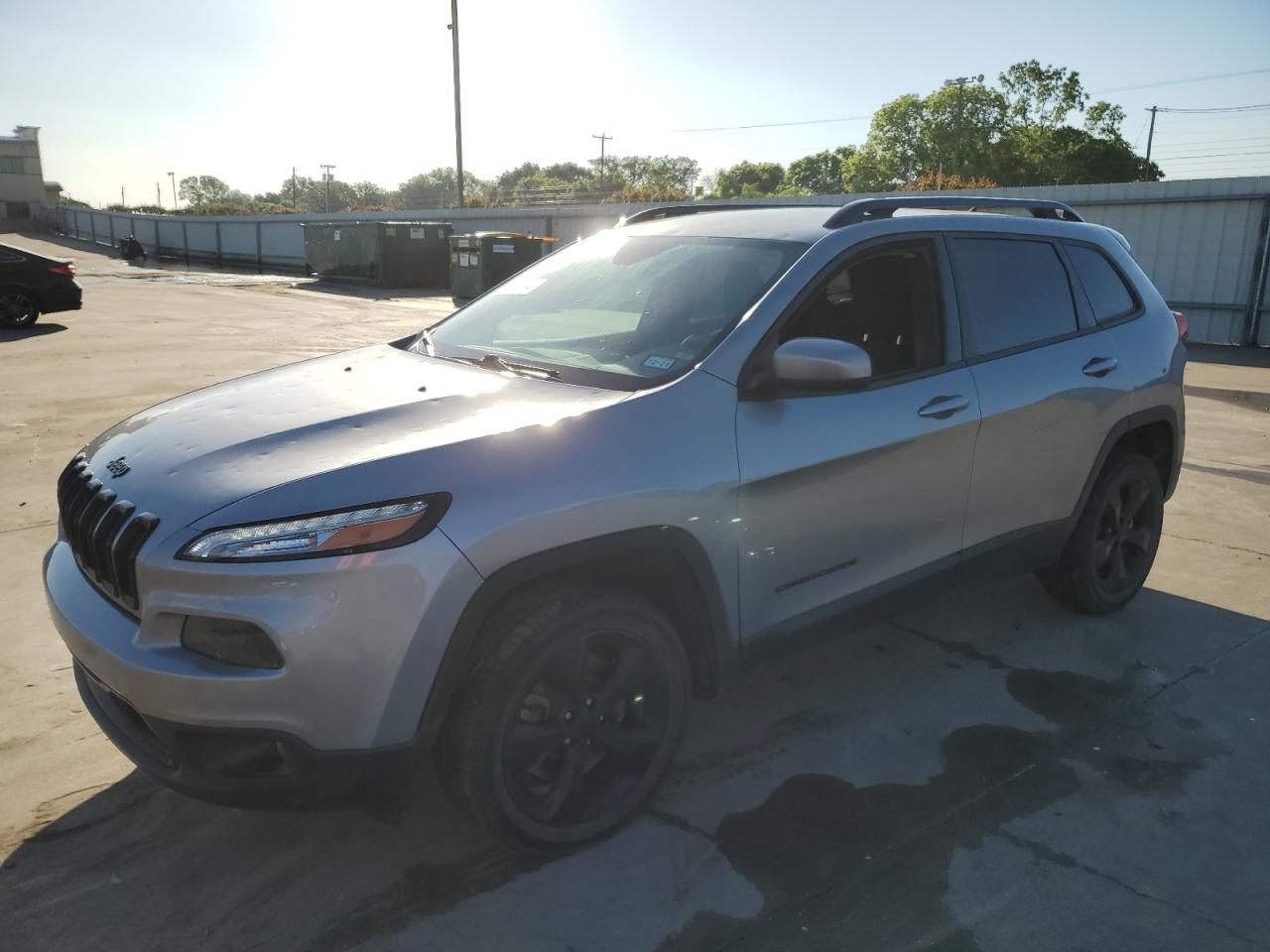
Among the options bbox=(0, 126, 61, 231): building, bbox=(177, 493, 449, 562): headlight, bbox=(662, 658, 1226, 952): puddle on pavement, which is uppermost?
bbox=(0, 126, 61, 231): building

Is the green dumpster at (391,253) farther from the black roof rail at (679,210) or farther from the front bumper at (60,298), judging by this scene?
the black roof rail at (679,210)

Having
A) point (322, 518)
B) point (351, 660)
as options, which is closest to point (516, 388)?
point (322, 518)

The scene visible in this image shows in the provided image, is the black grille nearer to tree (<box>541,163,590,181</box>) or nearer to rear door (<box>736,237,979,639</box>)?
rear door (<box>736,237,979,639</box>)

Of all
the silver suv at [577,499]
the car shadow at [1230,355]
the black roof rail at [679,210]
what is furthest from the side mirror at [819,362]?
the car shadow at [1230,355]

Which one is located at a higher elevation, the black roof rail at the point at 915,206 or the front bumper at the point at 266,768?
the black roof rail at the point at 915,206

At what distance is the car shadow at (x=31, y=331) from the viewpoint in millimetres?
14106

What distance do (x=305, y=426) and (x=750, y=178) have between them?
479 feet

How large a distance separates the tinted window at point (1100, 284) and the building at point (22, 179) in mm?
78730

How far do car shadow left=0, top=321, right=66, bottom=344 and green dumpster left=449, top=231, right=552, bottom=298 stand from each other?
9.28 meters

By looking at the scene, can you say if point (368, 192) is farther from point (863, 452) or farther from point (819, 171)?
point (863, 452)

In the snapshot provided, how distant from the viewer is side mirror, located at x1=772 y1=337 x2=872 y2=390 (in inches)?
110

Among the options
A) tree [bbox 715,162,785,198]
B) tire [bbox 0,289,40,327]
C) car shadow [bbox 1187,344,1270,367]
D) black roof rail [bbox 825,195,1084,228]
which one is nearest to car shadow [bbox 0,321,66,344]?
tire [bbox 0,289,40,327]

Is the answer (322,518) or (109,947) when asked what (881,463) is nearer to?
(322,518)

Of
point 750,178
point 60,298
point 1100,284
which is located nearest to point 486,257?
point 60,298
